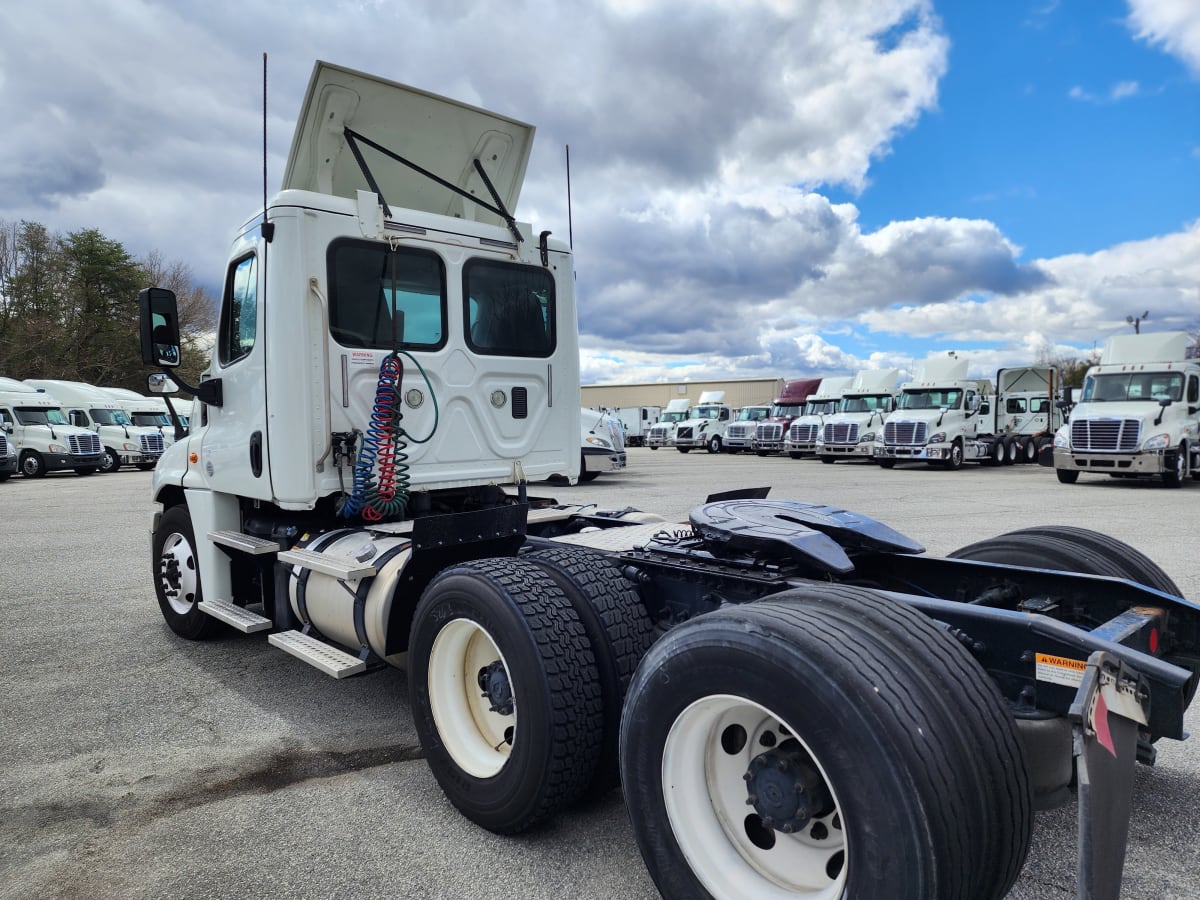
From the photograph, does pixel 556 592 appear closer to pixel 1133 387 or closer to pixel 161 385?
pixel 161 385

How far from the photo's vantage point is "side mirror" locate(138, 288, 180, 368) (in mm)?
4359

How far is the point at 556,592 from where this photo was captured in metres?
2.87

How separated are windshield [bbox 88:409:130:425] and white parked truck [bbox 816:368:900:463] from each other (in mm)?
24663

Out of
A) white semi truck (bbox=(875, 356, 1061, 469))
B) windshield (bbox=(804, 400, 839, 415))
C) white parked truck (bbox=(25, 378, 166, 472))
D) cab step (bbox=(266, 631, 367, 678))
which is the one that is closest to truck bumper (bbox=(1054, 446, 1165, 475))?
white semi truck (bbox=(875, 356, 1061, 469))

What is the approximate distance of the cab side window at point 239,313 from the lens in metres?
4.38

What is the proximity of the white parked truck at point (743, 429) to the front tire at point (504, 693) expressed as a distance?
30.2m

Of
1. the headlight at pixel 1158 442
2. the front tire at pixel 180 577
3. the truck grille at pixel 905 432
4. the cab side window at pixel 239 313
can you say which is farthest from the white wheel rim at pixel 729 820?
the truck grille at pixel 905 432

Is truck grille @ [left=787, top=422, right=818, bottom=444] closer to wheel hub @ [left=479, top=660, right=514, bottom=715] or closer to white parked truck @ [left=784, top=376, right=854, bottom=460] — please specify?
white parked truck @ [left=784, top=376, right=854, bottom=460]

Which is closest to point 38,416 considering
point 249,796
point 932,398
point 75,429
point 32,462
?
point 75,429

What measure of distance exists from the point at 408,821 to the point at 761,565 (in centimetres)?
169

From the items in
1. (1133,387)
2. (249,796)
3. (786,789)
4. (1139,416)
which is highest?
(1133,387)

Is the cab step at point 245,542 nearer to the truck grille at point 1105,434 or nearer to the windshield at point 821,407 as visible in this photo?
the truck grille at point 1105,434

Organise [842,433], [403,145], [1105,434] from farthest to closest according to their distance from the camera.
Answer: [842,433], [1105,434], [403,145]

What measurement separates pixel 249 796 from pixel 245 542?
1.68 meters
